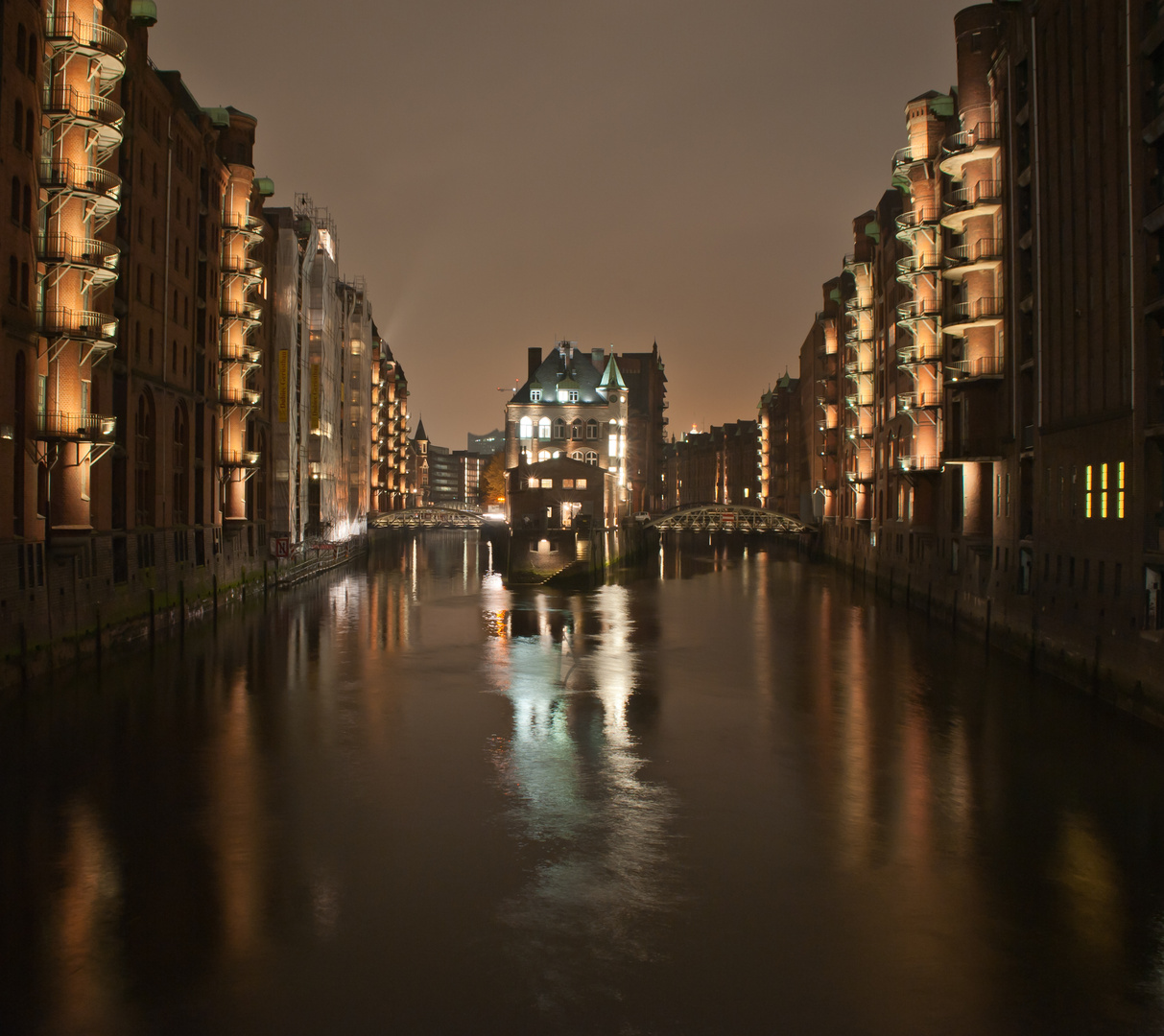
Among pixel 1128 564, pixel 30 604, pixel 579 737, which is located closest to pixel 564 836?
pixel 579 737

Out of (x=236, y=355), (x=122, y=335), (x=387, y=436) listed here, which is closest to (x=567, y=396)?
(x=387, y=436)

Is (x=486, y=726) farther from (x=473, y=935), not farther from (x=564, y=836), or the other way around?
(x=473, y=935)

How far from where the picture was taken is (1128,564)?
992 inches

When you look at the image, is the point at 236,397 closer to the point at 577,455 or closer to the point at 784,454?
the point at 577,455

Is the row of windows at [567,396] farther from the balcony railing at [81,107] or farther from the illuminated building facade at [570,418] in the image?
the balcony railing at [81,107]

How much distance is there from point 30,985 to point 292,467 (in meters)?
57.4

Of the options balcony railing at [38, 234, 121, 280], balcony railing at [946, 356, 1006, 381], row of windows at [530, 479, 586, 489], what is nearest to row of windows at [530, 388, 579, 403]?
row of windows at [530, 479, 586, 489]

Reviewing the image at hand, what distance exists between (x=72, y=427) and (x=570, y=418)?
3361 inches

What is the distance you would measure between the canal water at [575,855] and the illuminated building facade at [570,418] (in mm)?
79853

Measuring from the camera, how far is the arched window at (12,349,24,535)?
1078 inches

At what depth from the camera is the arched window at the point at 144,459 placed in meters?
38.9

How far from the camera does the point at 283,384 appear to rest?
6438 centimetres

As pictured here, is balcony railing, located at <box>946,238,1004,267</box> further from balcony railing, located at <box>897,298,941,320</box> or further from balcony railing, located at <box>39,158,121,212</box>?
balcony railing, located at <box>39,158,121,212</box>

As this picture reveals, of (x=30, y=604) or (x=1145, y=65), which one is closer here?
(x=1145, y=65)
